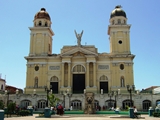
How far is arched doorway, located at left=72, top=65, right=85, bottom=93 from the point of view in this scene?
57.2 m

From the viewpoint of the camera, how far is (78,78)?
5741 centimetres

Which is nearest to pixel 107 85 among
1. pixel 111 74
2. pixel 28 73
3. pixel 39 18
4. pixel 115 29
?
pixel 111 74

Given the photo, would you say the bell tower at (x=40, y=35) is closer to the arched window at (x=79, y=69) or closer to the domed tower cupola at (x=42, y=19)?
the domed tower cupola at (x=42, y=19)

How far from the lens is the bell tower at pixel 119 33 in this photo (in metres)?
59.5

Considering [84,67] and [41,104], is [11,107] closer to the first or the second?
[41,104]

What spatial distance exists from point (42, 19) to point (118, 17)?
20.1 m

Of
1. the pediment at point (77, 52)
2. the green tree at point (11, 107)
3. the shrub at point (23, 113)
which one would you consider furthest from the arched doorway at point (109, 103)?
the green tree at point (11, 107)

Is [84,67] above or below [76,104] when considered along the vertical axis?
above

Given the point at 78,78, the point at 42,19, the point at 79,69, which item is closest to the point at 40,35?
the point at 42,19

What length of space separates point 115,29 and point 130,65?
1034 cm

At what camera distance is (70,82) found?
2231 inches

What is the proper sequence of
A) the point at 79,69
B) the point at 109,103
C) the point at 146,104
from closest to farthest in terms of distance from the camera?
the point at 109,103 → the point at 146,104 → the point at 79,69

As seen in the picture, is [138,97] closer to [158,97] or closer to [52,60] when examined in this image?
[158,97]

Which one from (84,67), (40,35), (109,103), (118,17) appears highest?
(118,17)
